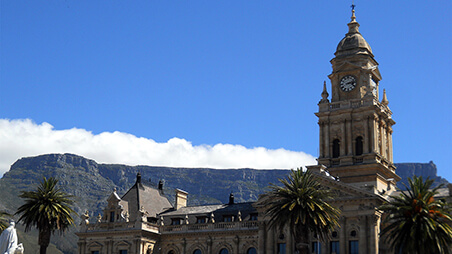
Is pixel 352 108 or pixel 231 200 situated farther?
pixel 231 200

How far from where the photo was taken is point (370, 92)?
274 feet

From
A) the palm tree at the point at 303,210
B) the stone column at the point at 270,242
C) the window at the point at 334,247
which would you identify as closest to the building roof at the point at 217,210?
the stone column at the point at 270,242

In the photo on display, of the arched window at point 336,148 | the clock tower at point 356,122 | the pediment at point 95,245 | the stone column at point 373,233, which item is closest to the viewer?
the stone column at point 373,233

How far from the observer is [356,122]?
83.6m

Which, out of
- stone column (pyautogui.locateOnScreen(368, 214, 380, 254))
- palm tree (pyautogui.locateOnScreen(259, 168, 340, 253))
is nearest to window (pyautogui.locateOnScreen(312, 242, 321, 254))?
stone column (pyautogui.locateOnScreen(368, 214, 380, 254))

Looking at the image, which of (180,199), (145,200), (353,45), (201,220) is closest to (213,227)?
(201,220)

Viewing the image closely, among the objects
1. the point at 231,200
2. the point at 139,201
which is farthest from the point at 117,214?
the point at 231,200

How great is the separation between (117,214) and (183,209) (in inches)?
396

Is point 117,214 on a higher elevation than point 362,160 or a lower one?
lower

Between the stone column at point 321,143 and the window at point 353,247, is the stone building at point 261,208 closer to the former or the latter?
the stone column at point 321,143

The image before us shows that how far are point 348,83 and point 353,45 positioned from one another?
18.0 ft

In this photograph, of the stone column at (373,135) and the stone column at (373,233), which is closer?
the stone column at (373,233)

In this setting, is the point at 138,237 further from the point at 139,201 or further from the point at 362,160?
the point at 362,160

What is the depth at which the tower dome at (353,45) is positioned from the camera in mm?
86619
